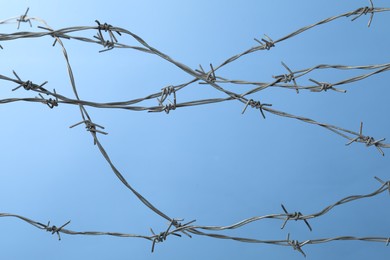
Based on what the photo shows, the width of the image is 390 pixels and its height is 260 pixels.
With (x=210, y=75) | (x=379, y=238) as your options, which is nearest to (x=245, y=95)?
(x=210, y=75)

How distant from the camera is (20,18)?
2.55 metres

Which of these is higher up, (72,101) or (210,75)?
(210,75)

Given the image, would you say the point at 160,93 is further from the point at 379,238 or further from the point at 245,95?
the point at 379,238

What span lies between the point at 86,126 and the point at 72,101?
94mm

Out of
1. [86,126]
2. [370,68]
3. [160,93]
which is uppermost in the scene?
[370,68]

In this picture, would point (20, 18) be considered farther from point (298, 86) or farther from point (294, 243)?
point (294, 243)

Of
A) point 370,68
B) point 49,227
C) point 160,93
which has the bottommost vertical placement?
point 49,227

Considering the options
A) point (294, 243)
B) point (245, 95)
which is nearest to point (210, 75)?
point (245, 95)

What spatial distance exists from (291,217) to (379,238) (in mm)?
320

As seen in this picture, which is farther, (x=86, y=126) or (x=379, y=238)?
(x=379, y=238)

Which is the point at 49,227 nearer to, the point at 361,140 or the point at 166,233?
the point at 166,233

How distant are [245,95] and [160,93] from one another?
0.95 feet

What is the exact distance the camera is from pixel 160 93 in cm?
251

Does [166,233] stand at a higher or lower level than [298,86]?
lower
